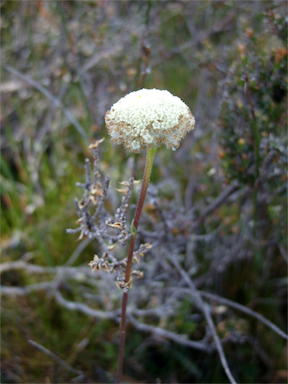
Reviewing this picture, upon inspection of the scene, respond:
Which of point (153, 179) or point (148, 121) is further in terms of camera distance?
point (153, 179)

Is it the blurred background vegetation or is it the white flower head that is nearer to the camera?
the white flower head

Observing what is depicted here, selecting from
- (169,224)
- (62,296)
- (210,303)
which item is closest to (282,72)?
(169,224)

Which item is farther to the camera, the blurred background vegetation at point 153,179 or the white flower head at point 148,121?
the blurred background vegetation at point 153,179

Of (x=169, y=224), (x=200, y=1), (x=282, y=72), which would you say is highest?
(x=200, y=1)

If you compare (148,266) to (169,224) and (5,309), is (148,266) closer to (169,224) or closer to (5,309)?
(169,224)
